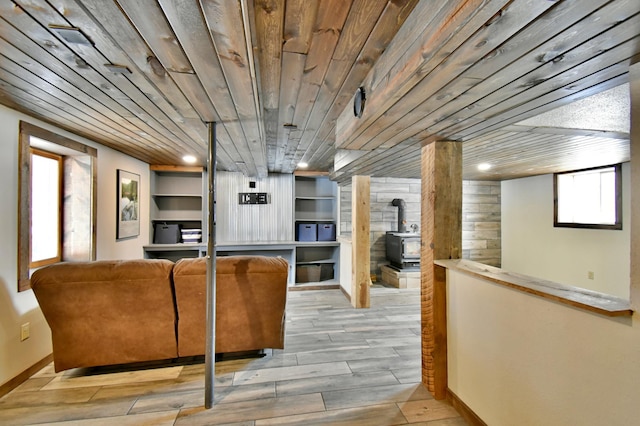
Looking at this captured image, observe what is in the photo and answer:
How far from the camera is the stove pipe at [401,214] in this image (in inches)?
204

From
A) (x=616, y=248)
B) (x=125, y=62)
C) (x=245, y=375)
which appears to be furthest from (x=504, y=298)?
(x=616, y=248)

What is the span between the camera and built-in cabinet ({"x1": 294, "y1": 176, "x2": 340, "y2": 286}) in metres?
4.99

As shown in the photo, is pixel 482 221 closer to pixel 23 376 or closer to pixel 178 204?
pixel 178 204

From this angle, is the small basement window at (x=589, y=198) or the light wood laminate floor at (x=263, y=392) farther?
the small basement window at (x=589, y=198)

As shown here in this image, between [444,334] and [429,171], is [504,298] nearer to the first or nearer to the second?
[444,334]

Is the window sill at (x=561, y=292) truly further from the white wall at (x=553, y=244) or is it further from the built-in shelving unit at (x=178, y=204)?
the built-in shelving unit at (x=178, y=204)

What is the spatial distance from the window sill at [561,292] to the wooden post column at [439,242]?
0.79 feet

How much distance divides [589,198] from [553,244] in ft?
2.97

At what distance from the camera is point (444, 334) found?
2037 mm

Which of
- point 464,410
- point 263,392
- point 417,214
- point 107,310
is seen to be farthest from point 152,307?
point 417,214

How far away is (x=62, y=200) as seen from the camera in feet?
9.53

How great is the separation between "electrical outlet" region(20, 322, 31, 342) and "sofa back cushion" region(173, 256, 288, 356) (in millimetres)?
1143

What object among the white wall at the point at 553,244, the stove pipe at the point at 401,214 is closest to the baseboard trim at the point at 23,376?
the stove pipe at the point at 401,214

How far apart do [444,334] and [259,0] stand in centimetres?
225
